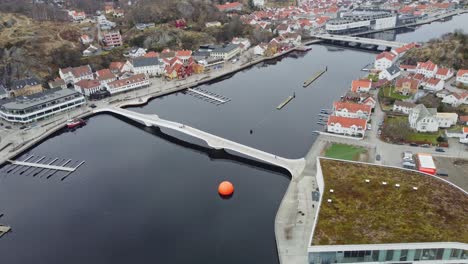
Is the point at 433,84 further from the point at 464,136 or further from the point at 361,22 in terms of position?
the point at 361,22

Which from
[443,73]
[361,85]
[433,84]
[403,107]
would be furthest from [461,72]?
[403,107]

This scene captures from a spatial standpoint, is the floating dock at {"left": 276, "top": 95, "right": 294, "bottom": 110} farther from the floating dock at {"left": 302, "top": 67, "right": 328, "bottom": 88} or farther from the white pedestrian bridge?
the white pedestrian bridge

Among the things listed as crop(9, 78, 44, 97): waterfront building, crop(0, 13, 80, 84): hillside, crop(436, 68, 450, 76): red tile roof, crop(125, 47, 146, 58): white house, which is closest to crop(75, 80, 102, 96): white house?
crop(9, 78, 44, 97): waterfront building

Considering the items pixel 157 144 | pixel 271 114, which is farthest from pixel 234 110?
pixel 157 144

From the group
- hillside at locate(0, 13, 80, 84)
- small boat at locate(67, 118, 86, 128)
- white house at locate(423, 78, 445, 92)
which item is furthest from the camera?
hillside at locate(0, 13, 80, 84)

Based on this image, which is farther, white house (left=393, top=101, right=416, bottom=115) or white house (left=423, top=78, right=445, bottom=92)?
white house (left=423, top=78, right=445, bottom=92)

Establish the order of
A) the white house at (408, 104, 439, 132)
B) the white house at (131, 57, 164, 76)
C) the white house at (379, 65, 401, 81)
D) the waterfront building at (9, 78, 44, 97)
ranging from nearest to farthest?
the white house at (408, 104, 439, 132) < the waterfront building at (9, 78, 44, 97) < the white house at (379, 65, 401, 81) < the white house at (131, 57, 164, 76)

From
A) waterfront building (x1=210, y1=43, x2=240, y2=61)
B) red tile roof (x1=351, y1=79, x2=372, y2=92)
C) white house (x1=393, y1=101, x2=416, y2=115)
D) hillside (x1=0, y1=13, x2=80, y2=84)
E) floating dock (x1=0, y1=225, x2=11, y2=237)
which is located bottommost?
floating dock (x1=0, y1=225, x2=11, y2=237)
